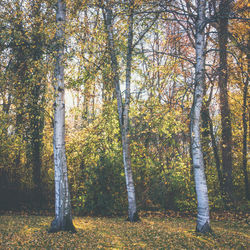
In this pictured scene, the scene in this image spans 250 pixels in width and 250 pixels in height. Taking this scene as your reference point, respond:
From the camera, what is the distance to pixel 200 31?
6910 millimetres

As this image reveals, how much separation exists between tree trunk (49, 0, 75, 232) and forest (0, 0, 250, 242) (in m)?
0.03

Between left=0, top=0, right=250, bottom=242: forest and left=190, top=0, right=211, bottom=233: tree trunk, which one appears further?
left=0, top=0, right=250, bottom=242: forest

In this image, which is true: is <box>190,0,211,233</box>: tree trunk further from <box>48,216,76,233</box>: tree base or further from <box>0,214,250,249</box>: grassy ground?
<box>48,216,76,233</box>: tree base

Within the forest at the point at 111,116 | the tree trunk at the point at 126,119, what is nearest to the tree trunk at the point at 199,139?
the forest at the point at 111,116

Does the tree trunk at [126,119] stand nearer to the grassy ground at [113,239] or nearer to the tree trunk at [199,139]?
the grassy ground at [113,239]

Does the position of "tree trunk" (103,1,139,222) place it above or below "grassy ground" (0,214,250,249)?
above

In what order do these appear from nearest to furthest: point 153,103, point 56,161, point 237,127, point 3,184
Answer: point 56,161 → point 153,103 → point 3,184 → point 237,127

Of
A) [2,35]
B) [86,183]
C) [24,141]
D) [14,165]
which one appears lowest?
[86,183]

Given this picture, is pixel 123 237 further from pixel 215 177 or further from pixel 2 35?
pixel 215 177

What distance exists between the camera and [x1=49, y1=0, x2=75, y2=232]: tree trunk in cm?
675

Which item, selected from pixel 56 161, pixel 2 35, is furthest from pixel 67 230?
pixel 2 35

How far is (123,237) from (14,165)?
8539 mm

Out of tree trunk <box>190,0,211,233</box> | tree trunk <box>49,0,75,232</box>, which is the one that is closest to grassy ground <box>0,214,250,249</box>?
tree trunk <box>49,0,75,232</box>

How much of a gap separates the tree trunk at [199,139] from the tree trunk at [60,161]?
3873mm
